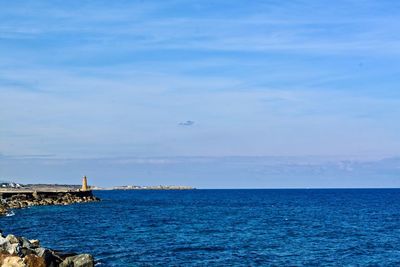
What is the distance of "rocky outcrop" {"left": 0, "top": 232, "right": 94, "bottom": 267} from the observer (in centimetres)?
2955

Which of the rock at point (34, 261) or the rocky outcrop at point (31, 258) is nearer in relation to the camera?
the rocky outcrop at point (31, 258)

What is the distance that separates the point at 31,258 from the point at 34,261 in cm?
25

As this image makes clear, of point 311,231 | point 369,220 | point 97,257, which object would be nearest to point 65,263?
point 97,257

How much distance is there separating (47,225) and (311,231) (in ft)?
95.5

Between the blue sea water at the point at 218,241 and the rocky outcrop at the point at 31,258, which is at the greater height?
the rocky outcrop at the point at 31,258

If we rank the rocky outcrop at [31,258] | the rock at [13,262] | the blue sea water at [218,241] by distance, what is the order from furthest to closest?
the blue sea water at [218,241]
the rocky outcrop at [31,258]
the rock at [13,262]

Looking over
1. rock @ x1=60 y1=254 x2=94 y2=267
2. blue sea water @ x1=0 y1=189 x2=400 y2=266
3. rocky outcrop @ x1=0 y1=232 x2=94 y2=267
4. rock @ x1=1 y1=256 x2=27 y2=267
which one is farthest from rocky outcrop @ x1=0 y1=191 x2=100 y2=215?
rock @ x1=1 y1=256 x2=27 y2=267

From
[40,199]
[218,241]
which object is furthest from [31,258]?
[40,199]

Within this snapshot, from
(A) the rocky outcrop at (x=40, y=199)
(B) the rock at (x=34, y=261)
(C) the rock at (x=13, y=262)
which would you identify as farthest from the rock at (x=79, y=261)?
(A) the rocky outcrop at (x=40, y=199)

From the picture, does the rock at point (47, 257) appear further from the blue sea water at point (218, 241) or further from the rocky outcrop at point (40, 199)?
the rocky outcrop at point (40, 199)

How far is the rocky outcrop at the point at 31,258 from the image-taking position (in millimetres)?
29547

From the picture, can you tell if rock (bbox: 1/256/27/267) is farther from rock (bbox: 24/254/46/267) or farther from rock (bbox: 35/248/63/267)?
rock (bbox: 35/248/63/267)

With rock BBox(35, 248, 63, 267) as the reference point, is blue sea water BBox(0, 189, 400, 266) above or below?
below

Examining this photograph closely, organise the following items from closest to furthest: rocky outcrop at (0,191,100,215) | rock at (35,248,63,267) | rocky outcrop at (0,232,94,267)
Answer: rocky outcrop at (0,232,94,267) → rock at (35,248,63,267) → rocky outcrop at (0,191,100,215)
